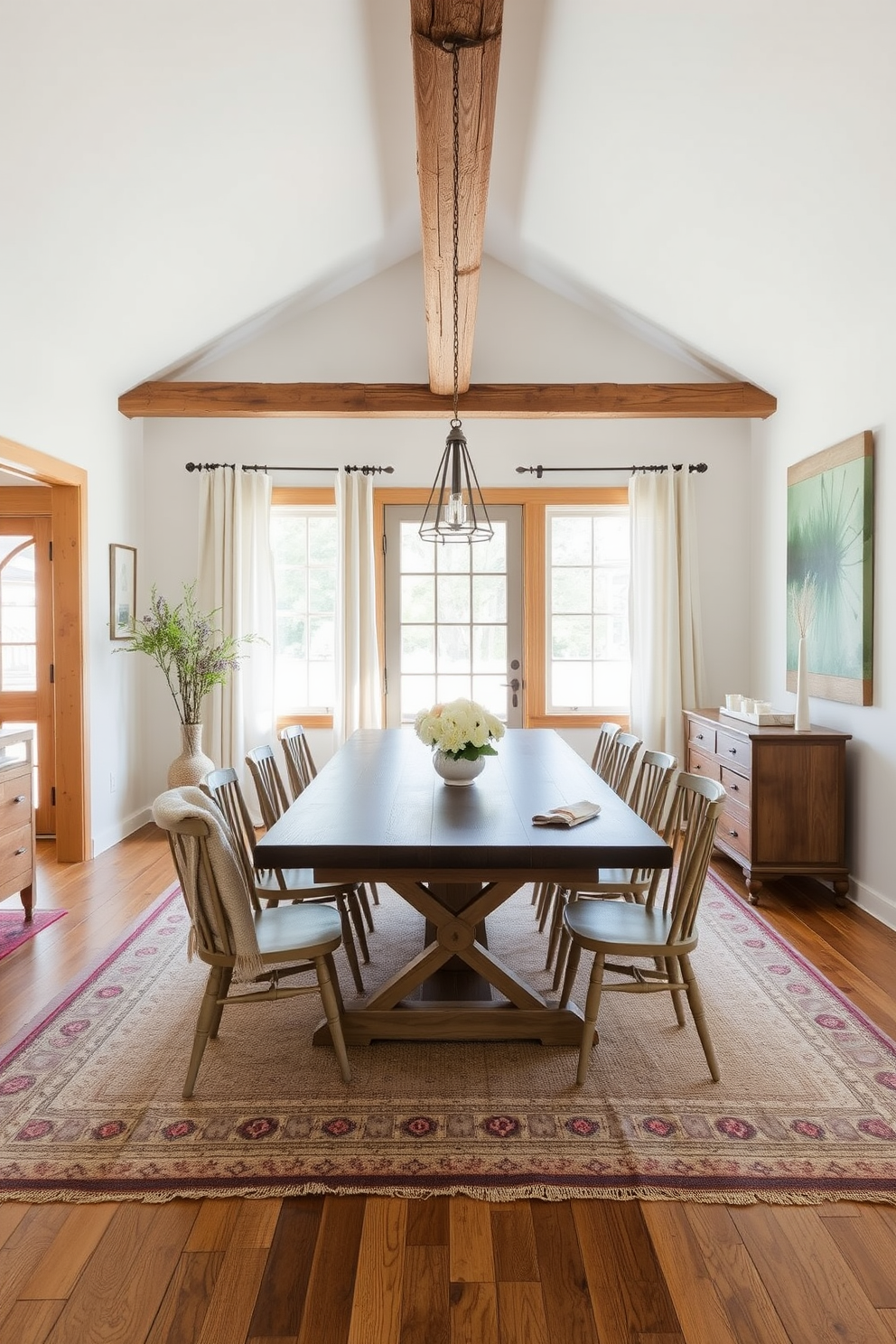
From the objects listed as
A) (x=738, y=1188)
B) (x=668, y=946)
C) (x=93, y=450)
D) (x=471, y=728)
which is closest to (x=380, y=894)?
(x=471, y=728)

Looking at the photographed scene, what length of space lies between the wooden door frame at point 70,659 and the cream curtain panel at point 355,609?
5.29 feet

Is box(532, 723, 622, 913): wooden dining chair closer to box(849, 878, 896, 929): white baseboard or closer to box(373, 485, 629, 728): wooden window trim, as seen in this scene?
box(849, 878, 896, 929): white baseboard

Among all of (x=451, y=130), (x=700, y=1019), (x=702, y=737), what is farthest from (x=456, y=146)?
(x=702, y=737)

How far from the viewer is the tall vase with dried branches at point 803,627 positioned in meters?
4.38

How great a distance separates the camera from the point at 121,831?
5.52 meters

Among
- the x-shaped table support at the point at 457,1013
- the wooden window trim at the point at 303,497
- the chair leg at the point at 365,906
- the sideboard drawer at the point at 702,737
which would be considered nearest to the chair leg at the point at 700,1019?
the x-shaped table support at the point at 457,1013

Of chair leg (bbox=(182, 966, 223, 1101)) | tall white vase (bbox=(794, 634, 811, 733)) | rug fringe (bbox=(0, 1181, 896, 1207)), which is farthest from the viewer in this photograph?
tall white vase (bbox=(794, 634, 811, 733))

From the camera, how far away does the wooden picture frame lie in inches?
211

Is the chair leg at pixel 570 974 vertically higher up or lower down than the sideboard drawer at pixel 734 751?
lower down

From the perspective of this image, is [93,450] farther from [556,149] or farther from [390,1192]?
[390,1192]

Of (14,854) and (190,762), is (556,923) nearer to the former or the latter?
(14,854)

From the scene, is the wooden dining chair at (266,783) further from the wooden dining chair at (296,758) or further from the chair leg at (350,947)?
the chair leg at (350,947)

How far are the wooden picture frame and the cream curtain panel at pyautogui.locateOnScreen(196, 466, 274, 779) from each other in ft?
1.43

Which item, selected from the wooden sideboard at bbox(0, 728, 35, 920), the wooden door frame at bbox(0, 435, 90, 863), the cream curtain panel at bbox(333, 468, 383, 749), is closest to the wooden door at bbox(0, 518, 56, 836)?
the wooden door frame at bbox(0, 435, 90, 863)
